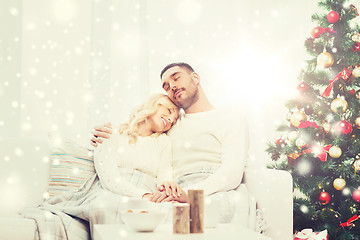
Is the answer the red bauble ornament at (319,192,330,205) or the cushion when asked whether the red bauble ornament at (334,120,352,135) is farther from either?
the cushion

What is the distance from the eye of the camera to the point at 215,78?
270 centimetres

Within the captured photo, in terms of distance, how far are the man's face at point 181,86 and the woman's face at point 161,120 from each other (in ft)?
0.30

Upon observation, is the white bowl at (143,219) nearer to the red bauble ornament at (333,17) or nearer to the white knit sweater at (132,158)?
the white knit sweater at (132,158)

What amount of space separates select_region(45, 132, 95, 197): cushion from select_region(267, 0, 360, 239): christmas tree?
1.11 metres

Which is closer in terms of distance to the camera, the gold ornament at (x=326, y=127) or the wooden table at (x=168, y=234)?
the wooden table at (x=168, y=234)

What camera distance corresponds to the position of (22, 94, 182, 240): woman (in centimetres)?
164

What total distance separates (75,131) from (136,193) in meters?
0.95

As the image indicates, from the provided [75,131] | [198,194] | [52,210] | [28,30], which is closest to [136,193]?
[52,210]

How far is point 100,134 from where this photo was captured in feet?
6.88

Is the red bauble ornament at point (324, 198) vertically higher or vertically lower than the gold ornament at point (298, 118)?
lower

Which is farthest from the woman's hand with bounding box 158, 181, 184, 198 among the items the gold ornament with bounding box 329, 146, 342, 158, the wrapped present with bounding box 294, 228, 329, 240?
the gold ornament with bounding box 329, 146, 342, 158

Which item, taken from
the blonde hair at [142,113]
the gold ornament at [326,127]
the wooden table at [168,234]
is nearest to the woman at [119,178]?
the blonde hair at [142,113]

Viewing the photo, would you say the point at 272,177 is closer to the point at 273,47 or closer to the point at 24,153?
the point at 24,153

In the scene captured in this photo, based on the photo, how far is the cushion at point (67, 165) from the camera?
2.04 meters
